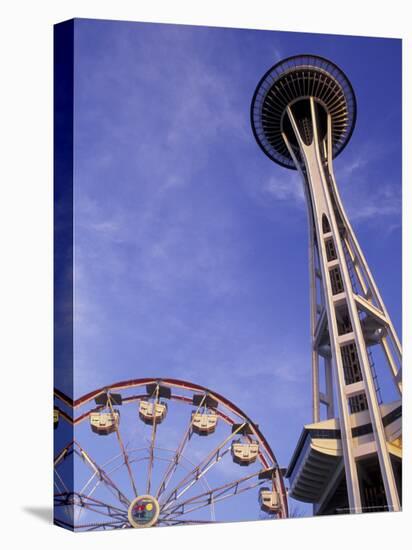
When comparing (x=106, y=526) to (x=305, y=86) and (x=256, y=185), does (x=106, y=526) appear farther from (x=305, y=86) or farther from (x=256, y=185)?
(x=305, y=86)

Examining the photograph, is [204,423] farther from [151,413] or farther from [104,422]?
[104,422]

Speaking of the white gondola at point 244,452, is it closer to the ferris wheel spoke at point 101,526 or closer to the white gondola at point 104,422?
the white gondola at point 104,422

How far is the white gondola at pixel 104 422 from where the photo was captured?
14.5 meters

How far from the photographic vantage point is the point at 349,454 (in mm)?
16516

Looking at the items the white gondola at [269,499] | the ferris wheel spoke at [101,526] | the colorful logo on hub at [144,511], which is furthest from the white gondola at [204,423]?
the ferris wheel spoke at [101,526]

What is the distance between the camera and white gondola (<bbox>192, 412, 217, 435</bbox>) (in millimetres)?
15703

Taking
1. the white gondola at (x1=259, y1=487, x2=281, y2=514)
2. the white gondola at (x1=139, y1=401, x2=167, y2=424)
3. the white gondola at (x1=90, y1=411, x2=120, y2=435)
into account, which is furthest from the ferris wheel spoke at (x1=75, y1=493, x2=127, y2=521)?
the white gondola at (x1=259, y1=487, x2=281, y2=514)

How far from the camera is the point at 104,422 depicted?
14.8m

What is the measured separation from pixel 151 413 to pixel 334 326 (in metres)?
A: 3.53

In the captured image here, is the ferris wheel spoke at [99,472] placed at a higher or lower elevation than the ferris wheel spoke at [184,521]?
higher

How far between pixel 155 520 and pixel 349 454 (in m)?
3.37

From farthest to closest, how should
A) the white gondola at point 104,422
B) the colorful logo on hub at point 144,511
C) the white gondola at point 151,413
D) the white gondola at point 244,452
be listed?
1. the white gondola at point 244,452
2. the white gondola at point 151,413
3. the colorful logo on hub at point 144,511
4. the white gondola at point 104,422

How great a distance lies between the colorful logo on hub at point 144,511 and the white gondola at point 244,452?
1.65 meters

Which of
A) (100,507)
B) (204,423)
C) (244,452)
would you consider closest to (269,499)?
(244,452)
